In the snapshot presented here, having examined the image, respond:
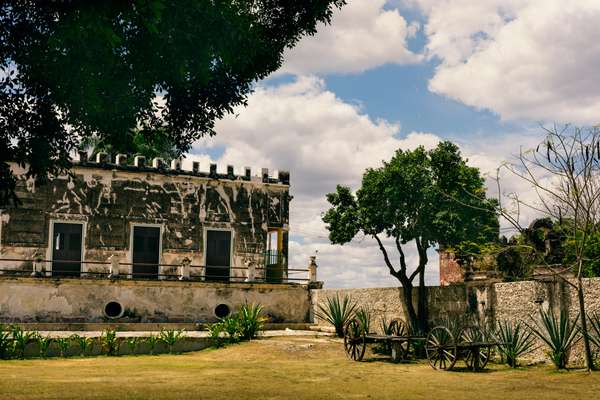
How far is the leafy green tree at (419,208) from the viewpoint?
2094 cm

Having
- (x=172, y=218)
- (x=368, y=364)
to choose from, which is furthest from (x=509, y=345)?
(x=172, y=218)

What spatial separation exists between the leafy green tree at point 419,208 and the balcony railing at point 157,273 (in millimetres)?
7111

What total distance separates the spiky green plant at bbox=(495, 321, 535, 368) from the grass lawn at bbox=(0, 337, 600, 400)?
45 centimetres

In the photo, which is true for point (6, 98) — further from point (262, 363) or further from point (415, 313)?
point (415, 313)

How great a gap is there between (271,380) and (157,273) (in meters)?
16.3

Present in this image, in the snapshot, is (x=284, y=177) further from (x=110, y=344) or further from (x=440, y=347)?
(x=440, y=347)

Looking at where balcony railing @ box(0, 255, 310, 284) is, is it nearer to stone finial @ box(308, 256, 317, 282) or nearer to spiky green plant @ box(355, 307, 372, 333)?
stone finial @ box(308, 256, 317, 282)

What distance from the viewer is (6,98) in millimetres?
10430

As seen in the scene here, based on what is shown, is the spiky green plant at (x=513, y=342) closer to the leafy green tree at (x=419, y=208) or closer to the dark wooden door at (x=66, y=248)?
the leafy green tree at (x=419, y=208)

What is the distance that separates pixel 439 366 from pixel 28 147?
10.0m

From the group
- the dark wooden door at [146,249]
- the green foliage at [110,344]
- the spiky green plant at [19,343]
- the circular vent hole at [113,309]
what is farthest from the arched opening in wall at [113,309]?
the spiky green plant at [19,343]

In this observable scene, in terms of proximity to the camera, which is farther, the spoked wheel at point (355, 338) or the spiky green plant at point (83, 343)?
the spiky green plant at point (83, 343)

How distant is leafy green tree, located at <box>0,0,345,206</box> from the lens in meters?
9.66

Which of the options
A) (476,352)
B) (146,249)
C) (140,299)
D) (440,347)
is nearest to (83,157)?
(146,249)
